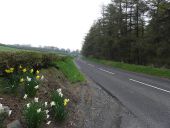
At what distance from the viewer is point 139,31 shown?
48094 millimetres

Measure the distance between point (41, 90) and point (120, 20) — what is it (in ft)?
133

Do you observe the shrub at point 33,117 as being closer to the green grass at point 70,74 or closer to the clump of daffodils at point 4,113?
the clump of daffodils at point 4,113

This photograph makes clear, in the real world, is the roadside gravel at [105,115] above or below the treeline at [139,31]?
below

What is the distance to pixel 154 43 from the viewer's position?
112ft

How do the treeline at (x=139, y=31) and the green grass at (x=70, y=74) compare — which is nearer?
the green grass at (x=70, y=74)

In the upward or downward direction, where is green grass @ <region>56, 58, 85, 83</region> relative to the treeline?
downward

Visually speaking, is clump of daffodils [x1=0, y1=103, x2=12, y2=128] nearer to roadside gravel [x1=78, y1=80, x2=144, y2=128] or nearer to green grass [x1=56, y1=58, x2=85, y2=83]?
roadside gravel [x1=78, y1=80, x2=144, y2=128]

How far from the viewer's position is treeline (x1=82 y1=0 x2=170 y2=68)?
31.5 m

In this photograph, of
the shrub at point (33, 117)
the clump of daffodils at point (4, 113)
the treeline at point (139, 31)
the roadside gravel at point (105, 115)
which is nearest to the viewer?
the clump of daffodils at point (4, 113)

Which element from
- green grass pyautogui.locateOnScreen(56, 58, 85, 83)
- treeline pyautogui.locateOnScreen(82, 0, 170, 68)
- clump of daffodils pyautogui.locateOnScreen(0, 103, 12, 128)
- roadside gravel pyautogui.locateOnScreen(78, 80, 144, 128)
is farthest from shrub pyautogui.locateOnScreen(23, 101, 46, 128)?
treeline pyautogui.locateOnScreen(82, 0, 170, 68)

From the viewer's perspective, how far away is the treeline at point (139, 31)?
1239 inches

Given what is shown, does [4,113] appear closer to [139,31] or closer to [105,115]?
[105,115]

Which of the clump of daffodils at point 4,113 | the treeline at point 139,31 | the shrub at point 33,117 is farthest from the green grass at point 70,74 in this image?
the treeline at point 139,31

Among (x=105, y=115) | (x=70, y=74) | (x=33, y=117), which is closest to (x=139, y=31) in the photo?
(x=70, y=74)
